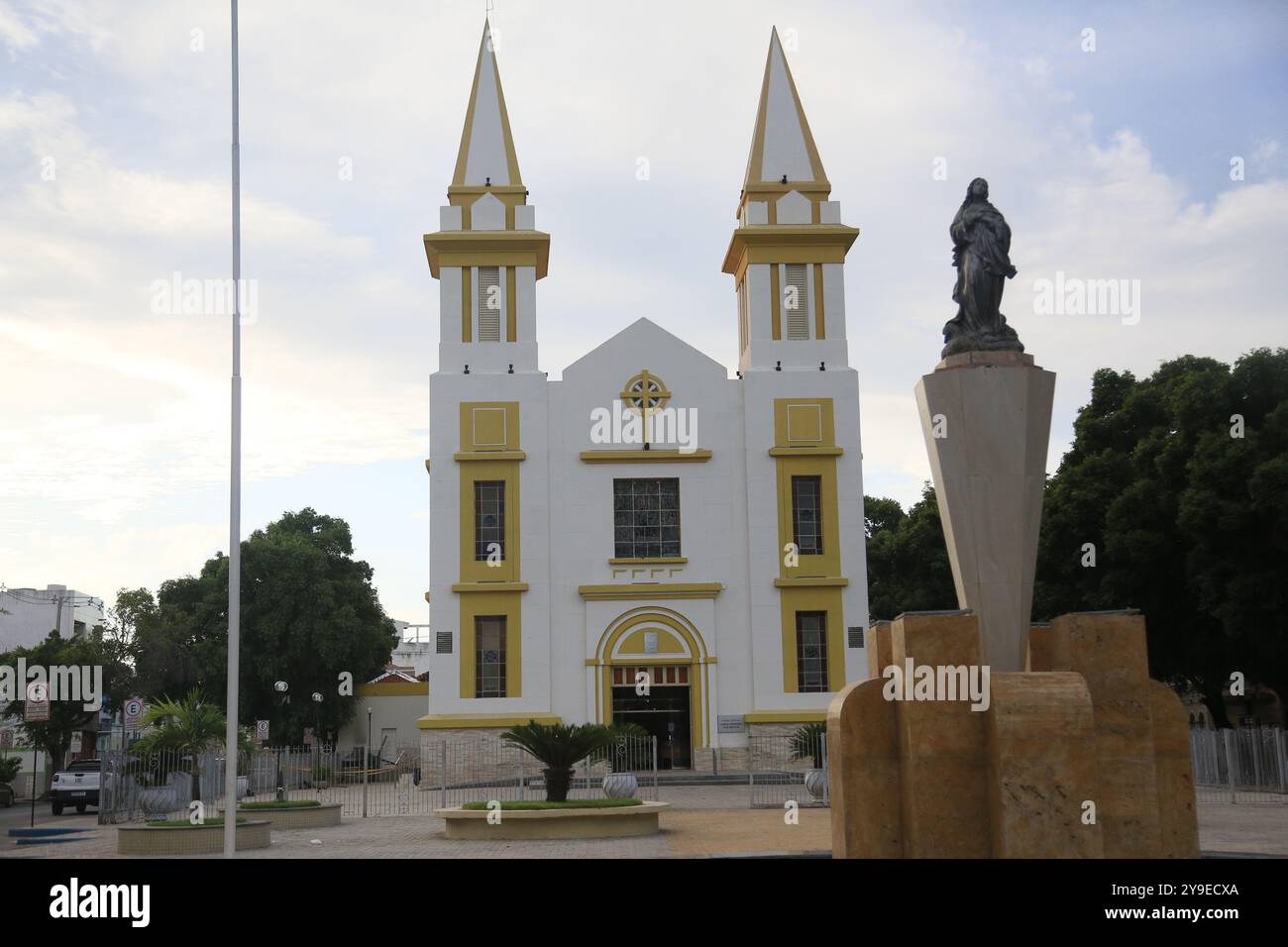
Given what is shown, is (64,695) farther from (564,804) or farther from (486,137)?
(564,804)

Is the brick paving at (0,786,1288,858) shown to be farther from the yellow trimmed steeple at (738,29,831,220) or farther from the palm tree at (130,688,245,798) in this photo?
the yellow trimmed steeple at (738,29,831,220)

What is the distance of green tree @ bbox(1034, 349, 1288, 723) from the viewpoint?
32.0m

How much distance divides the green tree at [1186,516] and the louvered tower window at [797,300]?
28.4ft

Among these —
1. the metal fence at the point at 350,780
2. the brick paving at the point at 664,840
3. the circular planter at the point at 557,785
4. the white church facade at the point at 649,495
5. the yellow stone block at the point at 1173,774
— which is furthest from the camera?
the white church facade at the point at 649,495

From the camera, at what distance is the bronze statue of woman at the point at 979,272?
49.9 ft

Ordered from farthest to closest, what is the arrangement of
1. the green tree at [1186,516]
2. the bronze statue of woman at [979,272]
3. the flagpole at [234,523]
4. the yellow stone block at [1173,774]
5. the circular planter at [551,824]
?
the green tree at [1186,516] → the circular planter at [551,824] → the flagpole at [234,523] → the bronze statue of woman at [979,272] → the yellow stone block at [1173,774]

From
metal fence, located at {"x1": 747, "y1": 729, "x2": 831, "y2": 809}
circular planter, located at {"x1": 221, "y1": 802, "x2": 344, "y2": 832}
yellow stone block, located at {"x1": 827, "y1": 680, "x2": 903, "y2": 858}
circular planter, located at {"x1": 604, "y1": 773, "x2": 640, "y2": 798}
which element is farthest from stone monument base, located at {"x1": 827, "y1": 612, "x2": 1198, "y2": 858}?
circular planter, located at {"x1": 221, "y1": 802, "x2": 344, "y2": 832}

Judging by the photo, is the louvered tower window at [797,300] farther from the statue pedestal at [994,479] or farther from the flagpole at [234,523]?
Answer: the statue pedestal at [994,479]

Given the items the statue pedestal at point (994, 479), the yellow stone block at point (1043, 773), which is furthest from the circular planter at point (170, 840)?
the yellow stone block at point (1043, 773)

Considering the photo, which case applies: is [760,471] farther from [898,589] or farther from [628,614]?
[898,589]

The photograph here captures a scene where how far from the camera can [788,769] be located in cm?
3809

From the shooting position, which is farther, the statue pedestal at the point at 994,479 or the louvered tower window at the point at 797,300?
the louvered tower window at the point at 797,300

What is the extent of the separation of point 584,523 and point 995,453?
2614 cm
